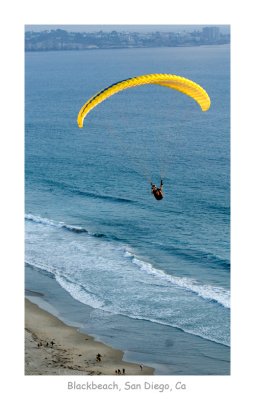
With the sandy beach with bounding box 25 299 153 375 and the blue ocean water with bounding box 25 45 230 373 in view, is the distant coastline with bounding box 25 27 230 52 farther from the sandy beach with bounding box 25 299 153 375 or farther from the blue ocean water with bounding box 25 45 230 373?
the sandy beach with bounding box 25 299 153 375

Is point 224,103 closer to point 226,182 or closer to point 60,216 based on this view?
point 226,182

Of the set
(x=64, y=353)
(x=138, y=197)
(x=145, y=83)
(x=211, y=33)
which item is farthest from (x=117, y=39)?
(x=145, y=83)

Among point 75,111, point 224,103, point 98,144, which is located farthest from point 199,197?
point 75,111

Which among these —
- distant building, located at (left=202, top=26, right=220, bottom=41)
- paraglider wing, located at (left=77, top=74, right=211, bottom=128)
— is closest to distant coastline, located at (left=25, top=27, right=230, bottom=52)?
distant building, located at (left=202, top=26, right=220, bottom=41)

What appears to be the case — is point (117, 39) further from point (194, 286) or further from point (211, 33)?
point (194, 286)

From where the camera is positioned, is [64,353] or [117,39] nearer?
[64,353]

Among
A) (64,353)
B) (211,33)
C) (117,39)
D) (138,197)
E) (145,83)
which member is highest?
(211,33)
